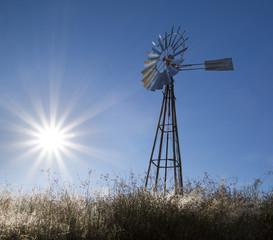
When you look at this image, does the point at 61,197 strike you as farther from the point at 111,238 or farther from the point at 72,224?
the point at 111,238

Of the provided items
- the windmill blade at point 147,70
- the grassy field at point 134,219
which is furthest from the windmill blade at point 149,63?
the grassy field at point 134,219

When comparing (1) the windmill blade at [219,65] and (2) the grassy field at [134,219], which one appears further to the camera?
(1) the windmill blade at [219,65]

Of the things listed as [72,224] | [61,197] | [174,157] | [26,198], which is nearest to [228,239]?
[72,224]

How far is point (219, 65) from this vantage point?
381 inches

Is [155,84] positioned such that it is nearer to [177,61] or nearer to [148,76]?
[148,76]

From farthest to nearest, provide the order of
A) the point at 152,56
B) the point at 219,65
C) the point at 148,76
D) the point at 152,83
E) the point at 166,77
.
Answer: the point at 152,56 → the point at 148,76 → the point at 152,83 → the point at 166,77 → the point at 219,65

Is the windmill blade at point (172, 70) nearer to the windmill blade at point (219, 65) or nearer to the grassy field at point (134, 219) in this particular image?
the windmill blade at point (219, 65)

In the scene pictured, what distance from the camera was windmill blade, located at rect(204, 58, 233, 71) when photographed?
31.2ft

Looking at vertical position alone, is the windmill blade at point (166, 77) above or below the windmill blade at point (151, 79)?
below

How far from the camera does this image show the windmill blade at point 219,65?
31.2 ft

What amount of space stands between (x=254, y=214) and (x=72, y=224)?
12.9ft

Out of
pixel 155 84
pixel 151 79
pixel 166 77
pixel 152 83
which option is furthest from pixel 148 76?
pixel 166 77

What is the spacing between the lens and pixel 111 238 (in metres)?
4.33

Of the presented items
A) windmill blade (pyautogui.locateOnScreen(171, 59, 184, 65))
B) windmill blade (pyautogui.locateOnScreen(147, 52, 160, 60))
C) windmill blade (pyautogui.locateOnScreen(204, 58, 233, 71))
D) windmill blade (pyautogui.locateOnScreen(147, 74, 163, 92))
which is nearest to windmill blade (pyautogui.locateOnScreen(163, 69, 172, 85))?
windmill blade (pyautogui.locateOnScreen(147, 74, 163, 92))
